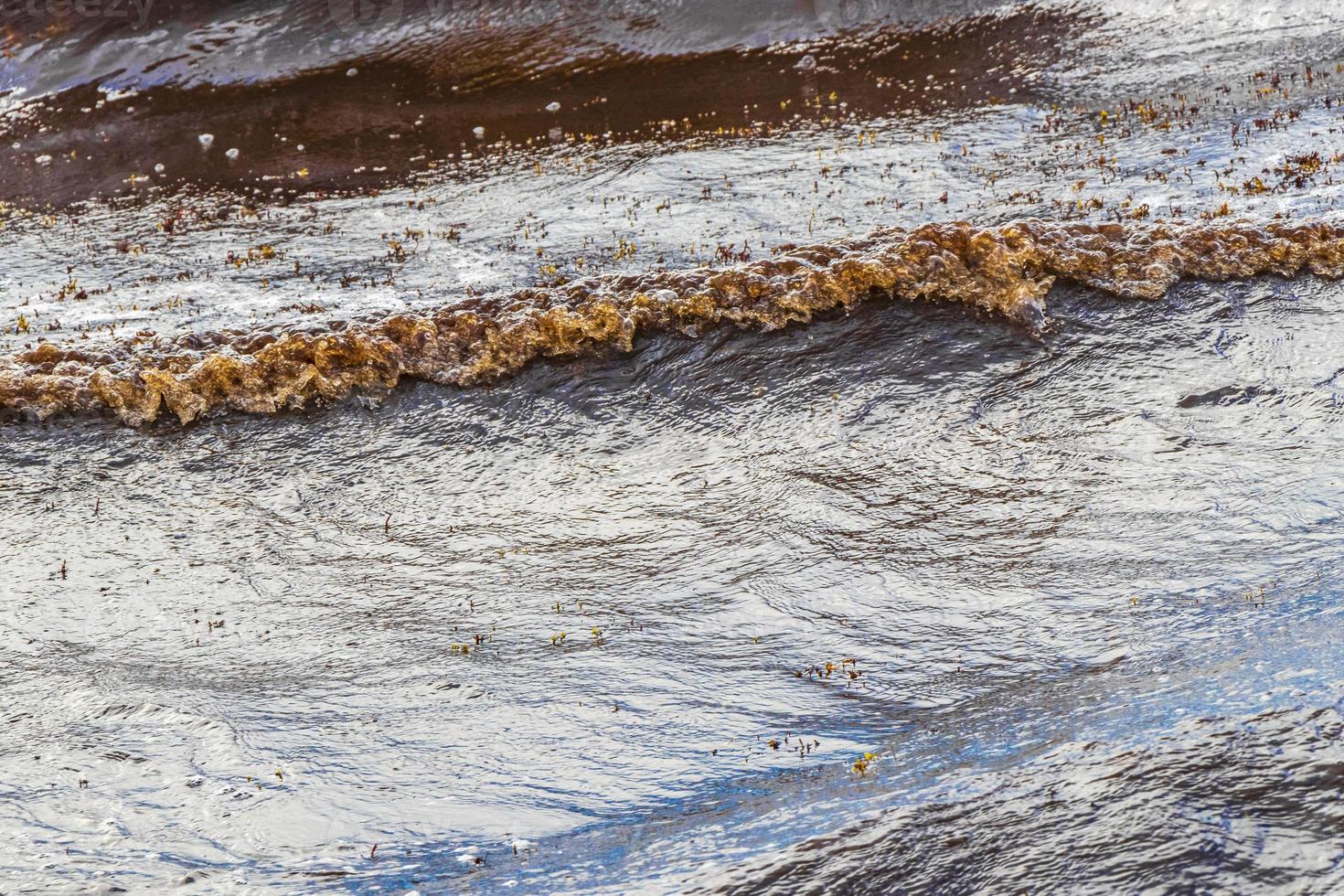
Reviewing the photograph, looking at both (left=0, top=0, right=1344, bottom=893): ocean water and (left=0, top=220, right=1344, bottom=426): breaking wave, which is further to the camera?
(left=0, top=220, right=1344, bottom=426): breaking wave

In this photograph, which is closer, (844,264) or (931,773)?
(931,773)

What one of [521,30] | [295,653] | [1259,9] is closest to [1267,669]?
[295,653]

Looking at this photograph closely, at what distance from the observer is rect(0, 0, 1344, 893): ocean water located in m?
8.88

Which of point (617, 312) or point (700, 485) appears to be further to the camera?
point (617, 312)

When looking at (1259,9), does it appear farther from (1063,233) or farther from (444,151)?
(444,151)

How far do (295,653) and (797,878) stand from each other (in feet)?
18.3

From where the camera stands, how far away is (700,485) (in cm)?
1334

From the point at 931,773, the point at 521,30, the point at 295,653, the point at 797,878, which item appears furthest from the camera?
the point at 521,30

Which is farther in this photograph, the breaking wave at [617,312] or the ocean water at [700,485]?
the breaking wave at [617,312]

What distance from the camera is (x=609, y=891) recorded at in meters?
8.35

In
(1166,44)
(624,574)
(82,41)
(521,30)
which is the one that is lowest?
(624,574)

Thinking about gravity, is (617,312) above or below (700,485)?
above

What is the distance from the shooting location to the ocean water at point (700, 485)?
8.88 metres

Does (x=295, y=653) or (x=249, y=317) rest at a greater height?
(x=249, y=317)
